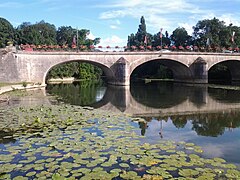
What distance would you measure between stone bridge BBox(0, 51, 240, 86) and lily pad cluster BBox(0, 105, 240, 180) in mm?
29064

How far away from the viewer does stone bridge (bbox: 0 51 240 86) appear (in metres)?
43.7

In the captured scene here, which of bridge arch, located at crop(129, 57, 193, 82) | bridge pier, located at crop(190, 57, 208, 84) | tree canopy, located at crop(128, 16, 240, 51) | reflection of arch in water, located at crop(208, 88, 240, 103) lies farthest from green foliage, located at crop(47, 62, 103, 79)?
reflection of arch in water, located at crop(208, 88, 240, 103)

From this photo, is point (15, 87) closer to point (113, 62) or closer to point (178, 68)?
point (113, 62)

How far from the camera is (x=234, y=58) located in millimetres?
58531

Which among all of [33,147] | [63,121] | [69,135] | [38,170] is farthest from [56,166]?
[63,121]

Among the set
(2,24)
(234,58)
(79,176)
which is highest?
(2,24)

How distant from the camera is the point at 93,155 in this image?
10719mm

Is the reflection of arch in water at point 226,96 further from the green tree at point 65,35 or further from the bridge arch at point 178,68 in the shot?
the green tree at point 65,35

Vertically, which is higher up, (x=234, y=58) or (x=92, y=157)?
(x=234, y=58)

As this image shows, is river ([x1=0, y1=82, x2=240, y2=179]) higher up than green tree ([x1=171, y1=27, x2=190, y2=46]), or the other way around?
green tree ([x1=171, y1=27, x2=190, y2=46])

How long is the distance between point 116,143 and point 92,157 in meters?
1.98

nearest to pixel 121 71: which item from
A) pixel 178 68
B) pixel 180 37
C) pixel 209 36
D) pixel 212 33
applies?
pixel 178 68

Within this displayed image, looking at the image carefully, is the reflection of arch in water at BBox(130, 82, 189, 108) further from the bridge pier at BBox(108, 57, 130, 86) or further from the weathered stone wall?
the weathered stone wall

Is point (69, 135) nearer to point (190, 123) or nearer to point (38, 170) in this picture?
point (38, 170)
